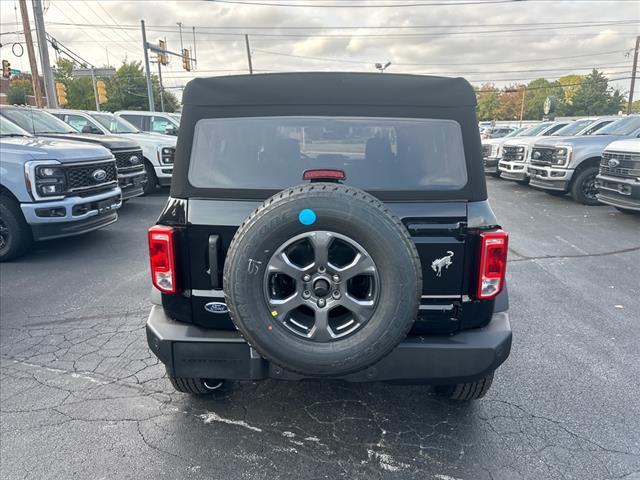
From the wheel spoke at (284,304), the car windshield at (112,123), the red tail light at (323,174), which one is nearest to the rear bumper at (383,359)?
the wheel spoke at (284,304)

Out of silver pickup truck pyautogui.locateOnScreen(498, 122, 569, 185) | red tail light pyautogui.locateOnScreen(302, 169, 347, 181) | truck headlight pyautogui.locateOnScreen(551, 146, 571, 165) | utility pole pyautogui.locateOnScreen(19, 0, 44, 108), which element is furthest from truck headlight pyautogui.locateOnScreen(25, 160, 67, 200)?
utility pole pyautogui.locateOnScreen(19, 0, 44, 108)

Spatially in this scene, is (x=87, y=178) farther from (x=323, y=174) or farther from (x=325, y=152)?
(x=323, y=174)

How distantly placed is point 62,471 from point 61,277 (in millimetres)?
3595

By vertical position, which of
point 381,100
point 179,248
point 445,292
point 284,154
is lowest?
point 445,292

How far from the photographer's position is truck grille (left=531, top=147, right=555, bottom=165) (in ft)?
34.3

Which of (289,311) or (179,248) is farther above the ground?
(179,248)

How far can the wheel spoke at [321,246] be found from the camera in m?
2.04

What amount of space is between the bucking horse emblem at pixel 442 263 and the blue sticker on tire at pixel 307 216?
72cm

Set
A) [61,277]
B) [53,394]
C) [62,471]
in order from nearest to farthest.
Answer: [62,471] → [53,394] → [61,277]

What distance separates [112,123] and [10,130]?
16.9 feet

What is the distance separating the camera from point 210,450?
2.52 metres

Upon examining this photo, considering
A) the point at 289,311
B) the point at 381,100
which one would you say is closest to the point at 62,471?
the point at 289,311

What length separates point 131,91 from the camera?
63.1 m

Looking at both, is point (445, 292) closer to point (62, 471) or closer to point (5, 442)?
point (62, 471)
